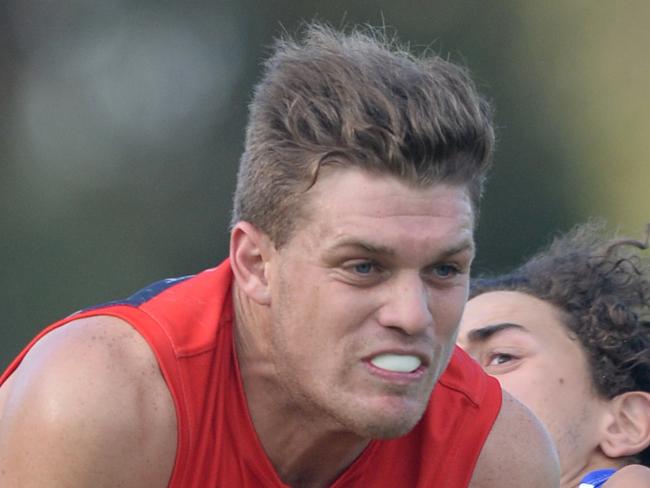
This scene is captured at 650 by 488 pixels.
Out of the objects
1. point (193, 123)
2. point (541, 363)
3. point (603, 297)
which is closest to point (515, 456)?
point (541, 363)

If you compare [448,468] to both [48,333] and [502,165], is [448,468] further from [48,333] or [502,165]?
[502,165]

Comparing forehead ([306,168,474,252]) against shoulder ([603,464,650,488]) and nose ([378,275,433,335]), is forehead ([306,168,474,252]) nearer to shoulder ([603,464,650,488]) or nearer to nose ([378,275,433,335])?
nose ([378,275,433,335])

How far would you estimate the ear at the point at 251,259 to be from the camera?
2.90 m

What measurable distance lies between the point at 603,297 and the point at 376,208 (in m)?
1.77

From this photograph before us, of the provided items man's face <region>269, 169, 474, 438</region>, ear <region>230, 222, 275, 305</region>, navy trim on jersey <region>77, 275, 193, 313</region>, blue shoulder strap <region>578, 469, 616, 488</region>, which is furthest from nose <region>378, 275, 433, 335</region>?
blue shoulder strap <region>578, 469, 616, 488</region>

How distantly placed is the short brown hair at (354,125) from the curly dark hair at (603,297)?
142 centimetres

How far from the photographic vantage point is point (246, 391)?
9.80ft

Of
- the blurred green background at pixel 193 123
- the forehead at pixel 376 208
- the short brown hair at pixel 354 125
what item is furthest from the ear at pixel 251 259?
the blurred green background at pixel 193 123

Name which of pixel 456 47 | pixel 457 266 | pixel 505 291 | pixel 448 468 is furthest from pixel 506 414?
pixel 456 47

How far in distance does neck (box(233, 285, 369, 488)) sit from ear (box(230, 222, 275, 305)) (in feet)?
0.14

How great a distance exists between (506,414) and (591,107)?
17.6 feet

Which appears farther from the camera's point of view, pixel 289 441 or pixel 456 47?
pixel 456 47

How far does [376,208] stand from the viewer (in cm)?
275

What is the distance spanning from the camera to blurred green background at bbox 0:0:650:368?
790cm
